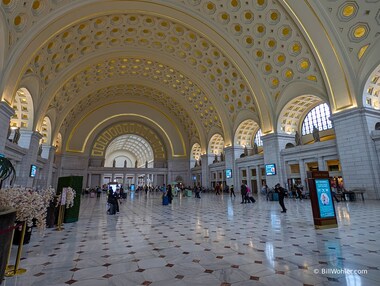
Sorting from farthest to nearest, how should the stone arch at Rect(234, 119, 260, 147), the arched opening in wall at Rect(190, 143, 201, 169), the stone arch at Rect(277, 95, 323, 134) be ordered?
the arched opening in wall at Rect(190, 143, 201, 169), the stone arch at Rect(234, 119, 260, 147), the stone arch at Rect(277, 95, 323, 134)

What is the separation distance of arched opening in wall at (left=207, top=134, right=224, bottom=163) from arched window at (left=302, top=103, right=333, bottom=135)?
12312 millimetres

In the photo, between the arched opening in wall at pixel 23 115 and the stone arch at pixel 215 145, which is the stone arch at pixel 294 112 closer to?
the stone arch at pixel 215 145

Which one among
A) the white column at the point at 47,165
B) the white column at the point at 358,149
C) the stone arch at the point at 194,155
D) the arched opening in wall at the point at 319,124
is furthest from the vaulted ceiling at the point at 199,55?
the stone arch at the point at 194,155

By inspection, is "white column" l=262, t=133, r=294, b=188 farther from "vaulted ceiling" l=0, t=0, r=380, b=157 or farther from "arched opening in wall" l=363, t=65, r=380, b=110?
"arched opening in wall" l=363, t=65, r=380, b=110

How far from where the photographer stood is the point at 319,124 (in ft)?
69.1

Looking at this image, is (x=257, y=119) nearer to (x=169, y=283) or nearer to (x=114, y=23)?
(x=114, y=23)

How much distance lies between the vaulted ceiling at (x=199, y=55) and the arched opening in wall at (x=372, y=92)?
1.88 feet

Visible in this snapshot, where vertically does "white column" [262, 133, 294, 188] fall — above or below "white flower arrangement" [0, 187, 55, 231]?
above

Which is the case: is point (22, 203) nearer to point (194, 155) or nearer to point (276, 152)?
point (276, 152)

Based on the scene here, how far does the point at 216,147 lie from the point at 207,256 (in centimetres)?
2921

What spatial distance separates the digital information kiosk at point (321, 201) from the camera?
6.61m

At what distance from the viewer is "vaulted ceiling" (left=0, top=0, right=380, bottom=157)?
13.9 metres

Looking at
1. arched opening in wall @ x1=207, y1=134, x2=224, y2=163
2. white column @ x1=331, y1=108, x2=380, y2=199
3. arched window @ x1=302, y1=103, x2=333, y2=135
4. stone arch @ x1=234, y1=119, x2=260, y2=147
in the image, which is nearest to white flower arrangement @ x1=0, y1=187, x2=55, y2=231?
white column @ x1=331, y1=108, x2=380, y2=199

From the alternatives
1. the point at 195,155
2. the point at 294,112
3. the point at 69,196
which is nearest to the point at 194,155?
the point at 195,155
